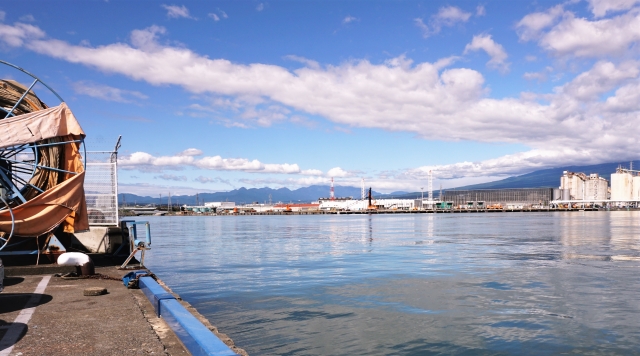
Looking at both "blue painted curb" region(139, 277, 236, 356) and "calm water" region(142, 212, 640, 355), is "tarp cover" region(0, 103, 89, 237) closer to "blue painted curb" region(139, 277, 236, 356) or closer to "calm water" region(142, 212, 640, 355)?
"calm water" region(142, 212, 640, 355)

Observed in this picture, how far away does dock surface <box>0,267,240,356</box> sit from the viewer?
7.05 m

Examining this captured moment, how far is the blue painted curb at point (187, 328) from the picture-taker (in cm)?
579

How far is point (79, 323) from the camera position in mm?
8461

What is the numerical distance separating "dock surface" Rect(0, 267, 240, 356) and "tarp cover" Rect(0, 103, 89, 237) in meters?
2.77

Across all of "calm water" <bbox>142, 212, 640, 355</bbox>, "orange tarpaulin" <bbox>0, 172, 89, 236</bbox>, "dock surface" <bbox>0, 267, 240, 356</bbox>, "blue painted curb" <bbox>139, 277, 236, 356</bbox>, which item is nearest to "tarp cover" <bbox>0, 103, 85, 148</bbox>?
"orange tarpaulin" <bbox>0, 172, 89, 236</bbox>

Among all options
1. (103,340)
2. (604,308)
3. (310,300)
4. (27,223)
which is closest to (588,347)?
(604,308)

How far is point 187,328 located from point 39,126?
11.4 meters

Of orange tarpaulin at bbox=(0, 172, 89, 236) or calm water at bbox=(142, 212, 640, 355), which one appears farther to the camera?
orange tarpaulin at bbox=(0, 172, 89, 236)

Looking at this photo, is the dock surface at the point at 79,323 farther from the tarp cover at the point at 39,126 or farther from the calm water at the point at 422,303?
the tarp cover at the point at 39,126

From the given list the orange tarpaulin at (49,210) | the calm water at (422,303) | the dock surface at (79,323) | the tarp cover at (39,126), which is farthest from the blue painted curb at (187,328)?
the tarp cover at (39,126)

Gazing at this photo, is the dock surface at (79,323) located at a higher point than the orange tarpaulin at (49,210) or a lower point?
lower

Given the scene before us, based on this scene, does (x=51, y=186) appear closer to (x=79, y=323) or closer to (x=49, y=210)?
(x=49, y=210)

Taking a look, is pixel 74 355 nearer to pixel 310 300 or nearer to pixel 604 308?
pixel 310 300

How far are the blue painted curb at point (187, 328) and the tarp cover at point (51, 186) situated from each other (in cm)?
652
